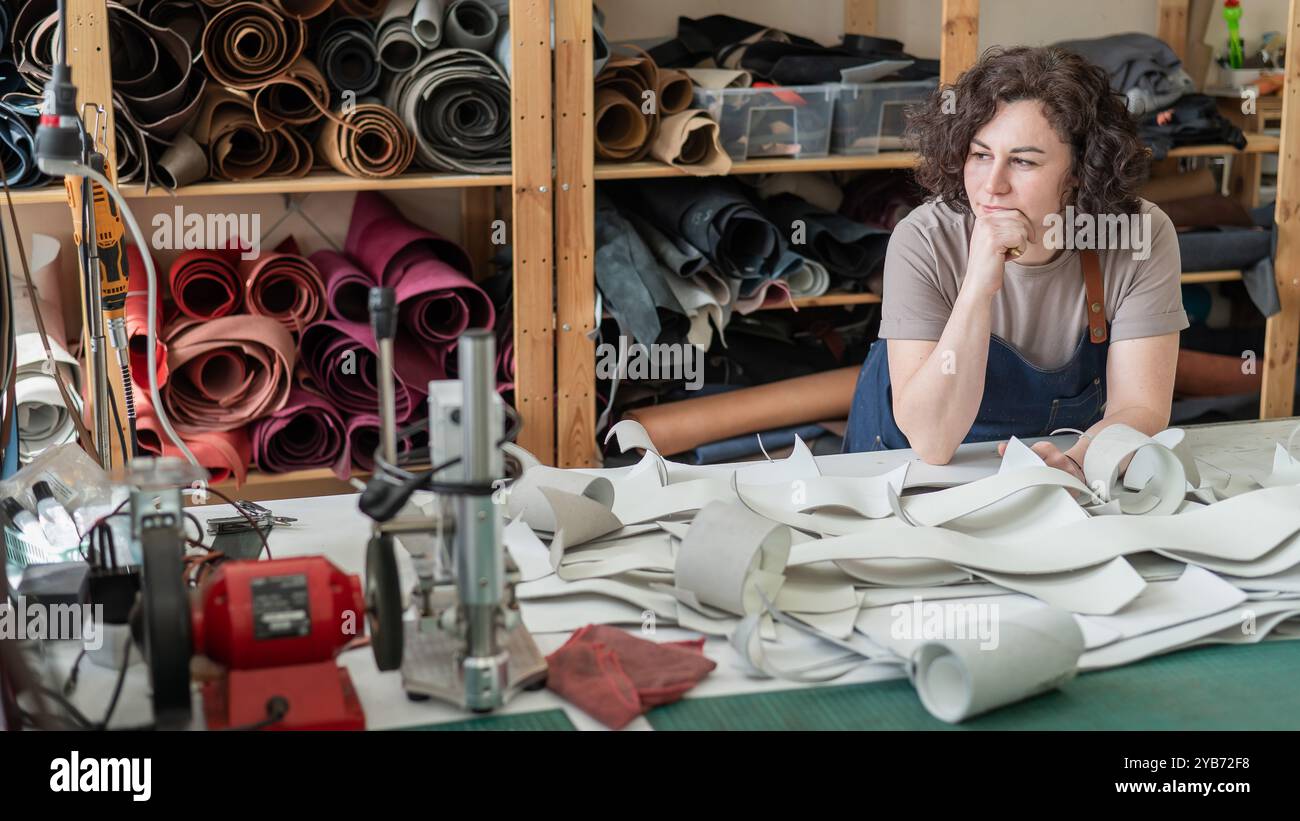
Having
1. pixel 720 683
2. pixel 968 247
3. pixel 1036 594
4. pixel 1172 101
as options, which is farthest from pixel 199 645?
pixel 1172 101

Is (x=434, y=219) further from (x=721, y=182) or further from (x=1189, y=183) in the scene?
(x=1189, y=183)

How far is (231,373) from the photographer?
2.92m

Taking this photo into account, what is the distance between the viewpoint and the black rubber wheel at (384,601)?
1117mm

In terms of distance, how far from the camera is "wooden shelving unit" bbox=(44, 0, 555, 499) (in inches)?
103

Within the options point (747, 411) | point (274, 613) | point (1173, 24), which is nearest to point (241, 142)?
point (747, 411)

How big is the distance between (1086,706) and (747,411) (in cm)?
208

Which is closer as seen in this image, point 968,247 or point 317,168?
point 968,247

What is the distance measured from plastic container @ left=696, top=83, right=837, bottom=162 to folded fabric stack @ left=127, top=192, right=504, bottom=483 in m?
0.70

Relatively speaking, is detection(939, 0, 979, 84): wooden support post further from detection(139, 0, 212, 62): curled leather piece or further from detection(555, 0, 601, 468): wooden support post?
detection(139, 0, 212, 62): curled leather piece

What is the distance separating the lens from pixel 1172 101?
11.5ft

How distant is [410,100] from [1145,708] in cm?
213

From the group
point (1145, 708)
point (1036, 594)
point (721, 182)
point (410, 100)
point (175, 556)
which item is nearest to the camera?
point (175, 556)

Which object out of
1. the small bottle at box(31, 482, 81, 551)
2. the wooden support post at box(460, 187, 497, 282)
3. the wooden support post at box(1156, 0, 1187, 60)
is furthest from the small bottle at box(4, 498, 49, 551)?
the wooden support post at box(1156, 0, 1187, 60)

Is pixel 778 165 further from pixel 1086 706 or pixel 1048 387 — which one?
pixel 1086 706
